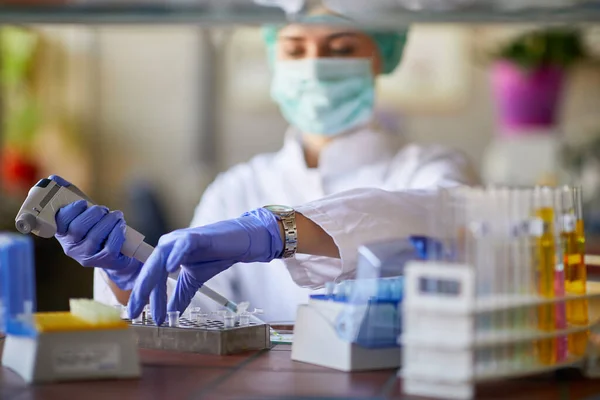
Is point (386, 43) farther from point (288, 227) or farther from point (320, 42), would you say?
point (288, 227)

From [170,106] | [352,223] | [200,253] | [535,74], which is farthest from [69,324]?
[170,106]

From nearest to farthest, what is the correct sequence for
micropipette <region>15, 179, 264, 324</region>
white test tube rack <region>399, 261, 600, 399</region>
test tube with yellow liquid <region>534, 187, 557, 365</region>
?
white test tube rack <region>399, 261, 600, 399</region>
test tube with yellow liquid <region>534, 187, 557, 365</region>
micropipette <region>15, 179, 264, 324</region>

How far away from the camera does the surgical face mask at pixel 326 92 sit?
238 centimetres

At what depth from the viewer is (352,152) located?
2.49m

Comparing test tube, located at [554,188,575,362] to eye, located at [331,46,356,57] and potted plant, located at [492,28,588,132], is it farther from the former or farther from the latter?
potted plant, located at [492,28,588,132]

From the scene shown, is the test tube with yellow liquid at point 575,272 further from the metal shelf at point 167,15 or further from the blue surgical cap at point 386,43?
the blue surgical cap at point 386,43

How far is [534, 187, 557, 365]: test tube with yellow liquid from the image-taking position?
1.30 metres

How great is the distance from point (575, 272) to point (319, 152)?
49.4 inches

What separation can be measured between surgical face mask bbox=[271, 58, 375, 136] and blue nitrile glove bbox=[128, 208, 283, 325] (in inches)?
32.0

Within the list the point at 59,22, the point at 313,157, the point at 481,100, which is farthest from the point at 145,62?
the point at 59,22

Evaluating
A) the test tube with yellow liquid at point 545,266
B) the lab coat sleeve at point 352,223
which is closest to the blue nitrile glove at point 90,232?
the lab coat sleeve at point 352,223

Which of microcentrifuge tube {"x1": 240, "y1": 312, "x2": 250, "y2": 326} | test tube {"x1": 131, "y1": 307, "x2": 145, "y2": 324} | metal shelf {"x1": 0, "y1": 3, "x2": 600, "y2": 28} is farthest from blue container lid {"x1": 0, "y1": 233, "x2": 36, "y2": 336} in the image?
metal shelf {"x1": 0, "y1": 3, "x2": 600, "y2": 28}

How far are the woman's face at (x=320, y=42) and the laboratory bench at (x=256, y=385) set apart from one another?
1111mm

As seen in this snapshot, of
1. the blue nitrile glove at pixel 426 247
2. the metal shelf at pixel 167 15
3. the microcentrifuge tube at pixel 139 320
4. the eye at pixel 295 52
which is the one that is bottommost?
the microcentrifuge tube at pixel 139 320
